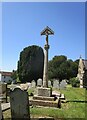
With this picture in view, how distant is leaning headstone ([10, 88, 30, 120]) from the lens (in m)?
8.82

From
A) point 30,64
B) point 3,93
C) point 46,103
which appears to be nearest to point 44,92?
point 46,103

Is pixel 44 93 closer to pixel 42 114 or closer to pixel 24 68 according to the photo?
pixel 42 114

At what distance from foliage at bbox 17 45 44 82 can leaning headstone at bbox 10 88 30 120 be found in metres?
40.8

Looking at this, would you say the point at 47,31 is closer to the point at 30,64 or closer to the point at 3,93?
the point at 3,93

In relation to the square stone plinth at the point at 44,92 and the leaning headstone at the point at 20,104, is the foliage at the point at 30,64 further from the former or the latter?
the leaning headstone at the point at 20,104

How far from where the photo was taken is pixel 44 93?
13742mm

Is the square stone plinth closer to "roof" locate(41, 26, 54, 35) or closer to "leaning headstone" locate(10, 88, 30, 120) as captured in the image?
"roof" locate(41, 26, 54, 35)

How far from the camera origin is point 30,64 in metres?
53.1

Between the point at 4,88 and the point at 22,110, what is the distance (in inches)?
264

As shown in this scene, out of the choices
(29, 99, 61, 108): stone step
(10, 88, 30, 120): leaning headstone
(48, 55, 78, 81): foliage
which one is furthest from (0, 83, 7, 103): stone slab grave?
(48, 55, 78, 81): foliage

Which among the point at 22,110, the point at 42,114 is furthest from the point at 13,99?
the point at 42,114

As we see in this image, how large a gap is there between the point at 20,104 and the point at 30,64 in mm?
44341

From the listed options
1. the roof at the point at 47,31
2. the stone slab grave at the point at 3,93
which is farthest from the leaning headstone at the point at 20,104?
the roof at the point at 47,31

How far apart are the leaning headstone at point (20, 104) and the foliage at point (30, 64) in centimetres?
4082
